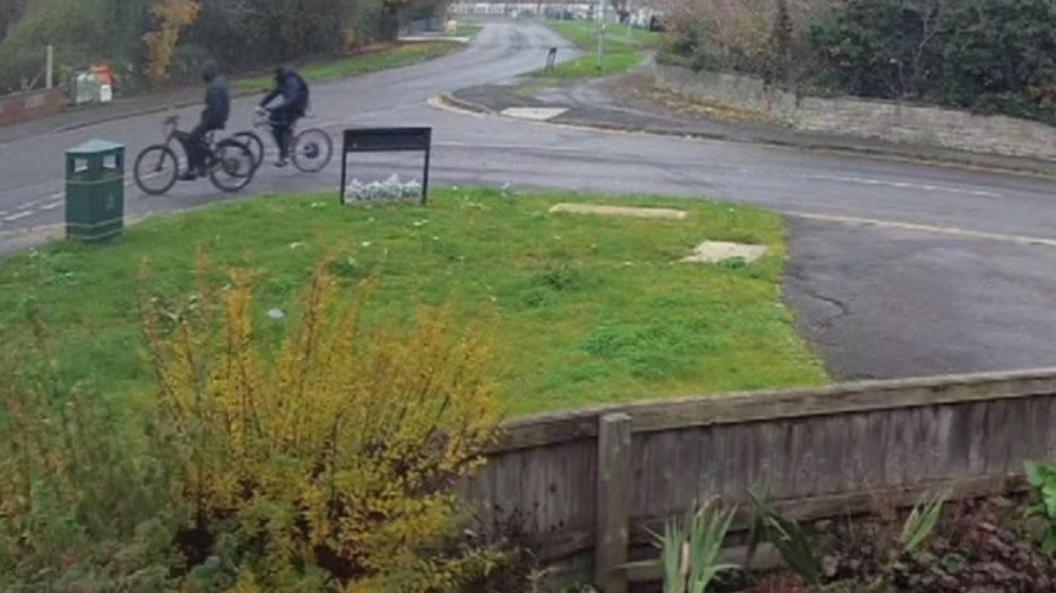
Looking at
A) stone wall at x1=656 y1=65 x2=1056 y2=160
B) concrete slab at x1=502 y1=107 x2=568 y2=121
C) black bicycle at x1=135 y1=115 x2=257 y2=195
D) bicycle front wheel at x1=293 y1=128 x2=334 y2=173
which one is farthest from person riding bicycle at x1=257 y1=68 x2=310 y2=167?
stone wall at x1=656 y1=65 x2=1056 y2=160

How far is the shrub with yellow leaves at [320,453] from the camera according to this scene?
558cm

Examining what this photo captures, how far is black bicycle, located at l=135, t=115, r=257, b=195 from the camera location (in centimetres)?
1910

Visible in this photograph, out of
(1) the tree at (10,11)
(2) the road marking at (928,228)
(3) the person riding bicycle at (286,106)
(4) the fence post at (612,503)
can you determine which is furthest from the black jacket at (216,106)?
(1) the tree at (10,11)

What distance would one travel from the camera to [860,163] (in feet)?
81.0

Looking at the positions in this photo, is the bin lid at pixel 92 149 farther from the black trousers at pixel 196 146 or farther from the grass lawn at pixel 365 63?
the grass lawn at pixel 365 63

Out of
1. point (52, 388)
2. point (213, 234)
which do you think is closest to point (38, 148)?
point (213, 234)

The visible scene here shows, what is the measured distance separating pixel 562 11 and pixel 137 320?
111500 millimetres

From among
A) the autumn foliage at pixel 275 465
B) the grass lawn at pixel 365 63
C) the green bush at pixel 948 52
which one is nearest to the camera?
the autumn foliage at pixel 275 465

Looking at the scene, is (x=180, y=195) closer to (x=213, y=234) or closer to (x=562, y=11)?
(x=213, y=234)

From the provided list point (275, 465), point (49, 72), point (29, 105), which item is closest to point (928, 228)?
point (275, 465)

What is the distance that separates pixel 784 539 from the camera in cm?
695

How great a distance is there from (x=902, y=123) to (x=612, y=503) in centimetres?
2263

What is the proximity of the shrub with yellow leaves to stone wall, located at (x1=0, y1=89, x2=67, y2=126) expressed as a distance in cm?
2565

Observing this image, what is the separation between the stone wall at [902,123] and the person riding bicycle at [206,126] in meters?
13.5
